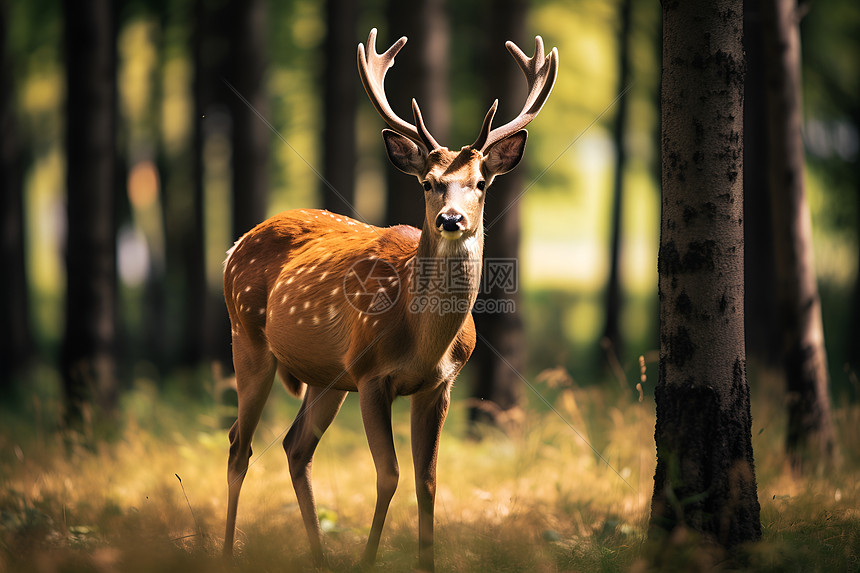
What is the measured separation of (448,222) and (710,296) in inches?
54.2

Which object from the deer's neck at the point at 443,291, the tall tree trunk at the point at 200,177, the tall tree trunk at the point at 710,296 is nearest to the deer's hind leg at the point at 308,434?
the deer's neck at the point at 443,291

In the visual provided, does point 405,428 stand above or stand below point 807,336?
below

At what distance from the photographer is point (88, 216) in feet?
25.1

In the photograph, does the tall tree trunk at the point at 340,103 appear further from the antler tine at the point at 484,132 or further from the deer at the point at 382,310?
the antler tine at the point at 484,132

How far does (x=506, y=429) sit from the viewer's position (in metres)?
7.66

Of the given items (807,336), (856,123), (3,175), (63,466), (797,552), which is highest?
(856,123)

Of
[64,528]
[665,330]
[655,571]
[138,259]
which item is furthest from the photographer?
[138,259]

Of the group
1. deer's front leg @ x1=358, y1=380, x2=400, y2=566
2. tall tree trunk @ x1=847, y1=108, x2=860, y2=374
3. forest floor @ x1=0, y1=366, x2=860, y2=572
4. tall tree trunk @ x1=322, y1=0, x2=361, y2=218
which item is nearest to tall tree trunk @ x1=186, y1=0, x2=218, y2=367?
tall tree trunk @ x1=322, y1=0, x2=361, y2=218

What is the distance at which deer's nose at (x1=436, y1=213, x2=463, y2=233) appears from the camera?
391 cm

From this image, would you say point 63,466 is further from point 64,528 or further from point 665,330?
point 665,330

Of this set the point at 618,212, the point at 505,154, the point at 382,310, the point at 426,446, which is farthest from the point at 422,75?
the point at 618,212

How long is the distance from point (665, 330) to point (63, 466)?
508cm

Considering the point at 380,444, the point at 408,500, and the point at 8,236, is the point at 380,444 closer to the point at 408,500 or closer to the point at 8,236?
the point at 408,500

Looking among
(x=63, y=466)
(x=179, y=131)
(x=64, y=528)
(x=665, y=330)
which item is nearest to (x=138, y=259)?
(x=179, y=131)
